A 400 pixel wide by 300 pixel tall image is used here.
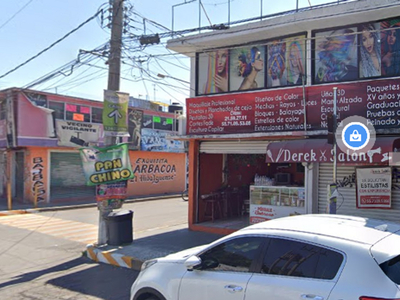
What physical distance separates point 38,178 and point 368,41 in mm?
16326

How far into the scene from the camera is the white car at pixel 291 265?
3.28m

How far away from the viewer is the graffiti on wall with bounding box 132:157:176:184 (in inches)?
964

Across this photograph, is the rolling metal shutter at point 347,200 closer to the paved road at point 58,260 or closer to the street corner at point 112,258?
the street corner at point 112,258

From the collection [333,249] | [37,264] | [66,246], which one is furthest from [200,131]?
[333,249]

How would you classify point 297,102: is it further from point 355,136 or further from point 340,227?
point 340,227

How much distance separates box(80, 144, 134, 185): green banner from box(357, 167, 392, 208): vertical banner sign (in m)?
5.70

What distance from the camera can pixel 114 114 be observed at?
9.95m

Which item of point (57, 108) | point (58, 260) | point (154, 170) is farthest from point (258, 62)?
point (154, 170)

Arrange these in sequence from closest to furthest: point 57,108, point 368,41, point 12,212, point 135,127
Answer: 1. point 368,41
2. point 12,212
3. point 57,108
4. point 135,127

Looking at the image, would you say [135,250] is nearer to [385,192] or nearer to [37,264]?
[37,264]

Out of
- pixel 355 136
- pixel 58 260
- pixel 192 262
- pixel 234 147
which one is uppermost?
pixel 355 136

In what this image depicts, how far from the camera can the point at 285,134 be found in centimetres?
977

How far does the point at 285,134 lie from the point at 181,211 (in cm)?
913

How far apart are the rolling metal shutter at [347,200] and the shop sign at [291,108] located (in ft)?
3.84
